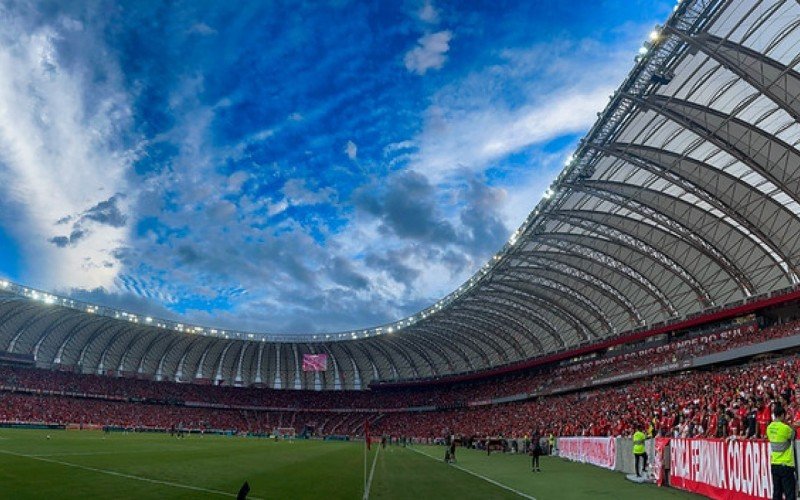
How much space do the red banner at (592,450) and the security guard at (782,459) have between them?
48.6ft

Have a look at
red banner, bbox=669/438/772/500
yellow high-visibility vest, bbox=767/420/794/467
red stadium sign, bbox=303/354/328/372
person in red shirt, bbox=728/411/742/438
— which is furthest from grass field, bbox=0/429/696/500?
red stadium sign, bbox=303/354/328/372

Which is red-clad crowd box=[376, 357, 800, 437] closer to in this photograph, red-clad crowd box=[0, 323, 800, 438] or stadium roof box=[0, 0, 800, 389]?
red-clad crowd box=[0, 323, 800, 438]

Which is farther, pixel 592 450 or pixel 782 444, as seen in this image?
pixel 592 450

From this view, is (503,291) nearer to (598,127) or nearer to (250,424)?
(598,127)

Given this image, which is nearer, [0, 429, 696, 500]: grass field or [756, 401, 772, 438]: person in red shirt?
[0, 429, 696, 500]: grass field

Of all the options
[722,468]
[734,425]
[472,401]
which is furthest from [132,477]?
[472,401]

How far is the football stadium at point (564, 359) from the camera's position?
1767cm

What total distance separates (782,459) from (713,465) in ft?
13.6

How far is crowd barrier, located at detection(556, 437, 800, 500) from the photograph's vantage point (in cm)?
1199

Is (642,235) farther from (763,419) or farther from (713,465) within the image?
(713,465)

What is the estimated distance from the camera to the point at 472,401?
8888cm

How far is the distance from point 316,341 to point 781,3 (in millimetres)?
82690

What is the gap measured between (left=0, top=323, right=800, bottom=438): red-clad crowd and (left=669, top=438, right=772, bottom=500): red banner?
46.8 inches

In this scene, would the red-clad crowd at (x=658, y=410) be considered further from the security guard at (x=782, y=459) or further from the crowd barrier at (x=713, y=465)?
the security guard at (x=782, y=459)
